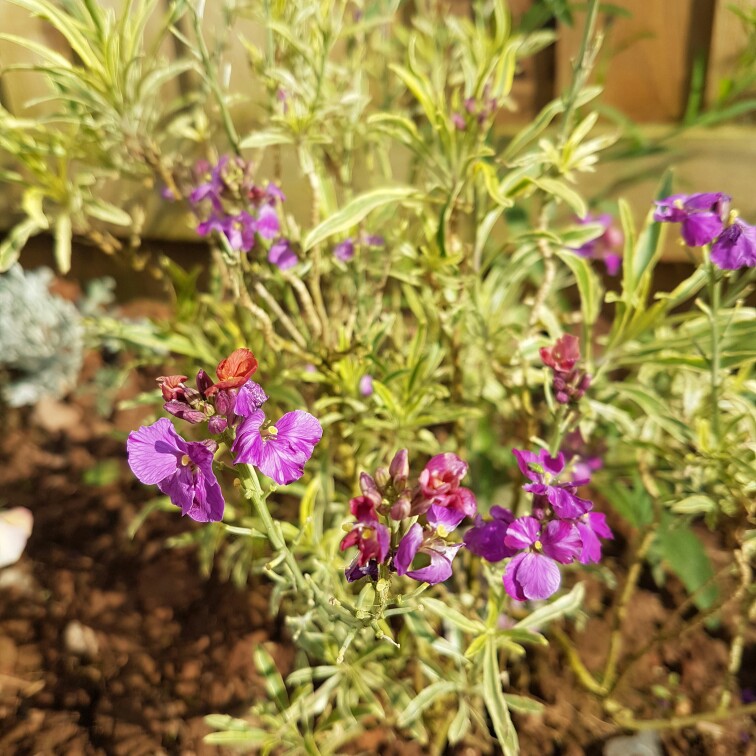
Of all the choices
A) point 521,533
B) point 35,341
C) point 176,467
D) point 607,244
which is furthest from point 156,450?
point 35,341

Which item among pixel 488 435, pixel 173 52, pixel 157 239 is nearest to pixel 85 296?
pixel 157 239

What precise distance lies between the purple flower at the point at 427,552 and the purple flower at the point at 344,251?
2.07 ft

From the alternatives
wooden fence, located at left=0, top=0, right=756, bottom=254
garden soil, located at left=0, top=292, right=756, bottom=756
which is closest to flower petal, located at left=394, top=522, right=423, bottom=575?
garden soil, located at left=0, top=292, right=756, bottom=756

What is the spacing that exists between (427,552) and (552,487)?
0.59ft

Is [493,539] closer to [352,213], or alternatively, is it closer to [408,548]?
[408,548]

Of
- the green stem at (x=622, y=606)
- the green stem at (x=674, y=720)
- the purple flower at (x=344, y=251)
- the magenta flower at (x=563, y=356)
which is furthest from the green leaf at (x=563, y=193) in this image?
the green stem at (x=674, y=720)

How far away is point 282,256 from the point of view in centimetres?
122

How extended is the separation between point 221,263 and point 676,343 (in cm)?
84

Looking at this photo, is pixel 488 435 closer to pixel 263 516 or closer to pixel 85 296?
pixel 263 516

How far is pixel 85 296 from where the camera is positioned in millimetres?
2641

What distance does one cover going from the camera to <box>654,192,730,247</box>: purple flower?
1008 mm

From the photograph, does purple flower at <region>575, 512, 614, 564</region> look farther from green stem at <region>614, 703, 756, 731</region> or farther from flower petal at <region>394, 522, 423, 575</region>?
green stem at <region>614, 703, 756, 731</region>

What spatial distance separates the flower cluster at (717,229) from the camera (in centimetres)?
98

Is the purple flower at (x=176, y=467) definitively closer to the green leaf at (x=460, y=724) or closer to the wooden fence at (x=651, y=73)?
the green leaf at (x=460, y=724)
